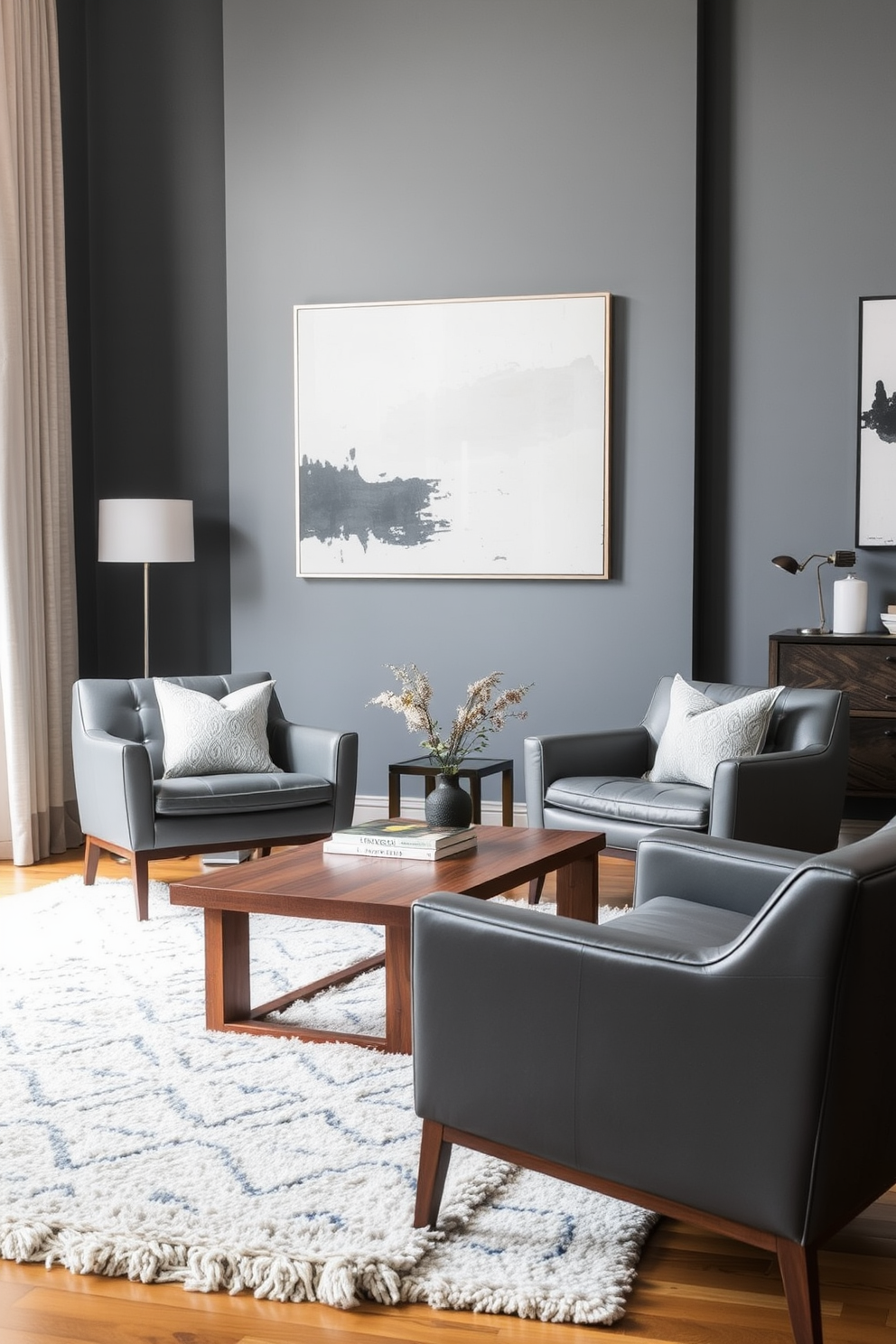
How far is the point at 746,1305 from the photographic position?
85.0 inches

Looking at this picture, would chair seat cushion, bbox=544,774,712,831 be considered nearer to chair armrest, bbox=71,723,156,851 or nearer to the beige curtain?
chair armrest, bbox=71,723,156,851

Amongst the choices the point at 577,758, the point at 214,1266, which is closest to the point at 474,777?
the point at 577,758

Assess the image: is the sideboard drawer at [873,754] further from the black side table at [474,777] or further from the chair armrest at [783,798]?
the black side table at [474,777]

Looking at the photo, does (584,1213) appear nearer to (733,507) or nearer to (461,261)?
(733,507)

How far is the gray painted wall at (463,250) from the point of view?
551 centimetres

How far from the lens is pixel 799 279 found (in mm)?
5566

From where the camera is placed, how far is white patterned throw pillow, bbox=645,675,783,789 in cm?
459

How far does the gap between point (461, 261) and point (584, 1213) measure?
14.1 ft

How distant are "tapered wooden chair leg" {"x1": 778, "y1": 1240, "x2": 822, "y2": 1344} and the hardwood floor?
119 mm

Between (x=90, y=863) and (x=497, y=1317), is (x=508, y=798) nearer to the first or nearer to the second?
(x=90, y=863)

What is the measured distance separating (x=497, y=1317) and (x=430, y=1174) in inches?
10.6

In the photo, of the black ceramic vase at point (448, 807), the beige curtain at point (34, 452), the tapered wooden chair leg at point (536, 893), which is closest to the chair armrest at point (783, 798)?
the tapered wooden chair leg at point (536, 893)

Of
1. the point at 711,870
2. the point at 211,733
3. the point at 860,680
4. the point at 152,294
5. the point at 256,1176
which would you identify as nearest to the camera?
the point at 256,1176

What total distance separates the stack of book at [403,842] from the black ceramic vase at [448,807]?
0.03 m
